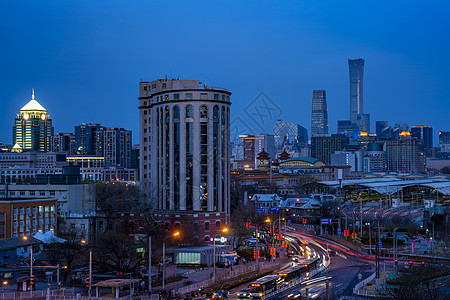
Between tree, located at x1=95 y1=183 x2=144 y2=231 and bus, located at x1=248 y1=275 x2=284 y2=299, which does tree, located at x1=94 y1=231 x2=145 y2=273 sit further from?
tree, located at x1=95 y1=183 x2=144 y2=231

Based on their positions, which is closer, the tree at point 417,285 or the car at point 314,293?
the tree at point 417,285

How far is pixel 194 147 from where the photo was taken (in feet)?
315

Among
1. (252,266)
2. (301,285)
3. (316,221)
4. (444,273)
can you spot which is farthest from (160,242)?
(316,221)

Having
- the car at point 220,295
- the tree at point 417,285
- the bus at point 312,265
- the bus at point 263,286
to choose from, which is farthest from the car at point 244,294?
the bus at point 312,265

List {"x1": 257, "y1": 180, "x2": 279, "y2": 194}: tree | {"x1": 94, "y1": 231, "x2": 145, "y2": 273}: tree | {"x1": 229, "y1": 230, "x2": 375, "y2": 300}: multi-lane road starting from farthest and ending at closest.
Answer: {"x1": 257, "y1": 180, "x2": 279, "y2": 194}: tree, {"x1": 94, "y1": 231, "x2": 145, "y2": 273}: tree, {"x1": 229, "y1": 230, "x2": 375, "y2": 300}: multi-lane road

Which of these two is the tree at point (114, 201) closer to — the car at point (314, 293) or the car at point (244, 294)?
the car at point (244, 294)

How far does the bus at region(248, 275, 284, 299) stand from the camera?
157 feet

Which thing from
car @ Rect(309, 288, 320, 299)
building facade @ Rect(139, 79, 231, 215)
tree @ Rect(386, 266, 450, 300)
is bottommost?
car @ Rect(309, 288, 320, 299)

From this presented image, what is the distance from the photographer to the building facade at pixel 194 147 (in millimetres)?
96062

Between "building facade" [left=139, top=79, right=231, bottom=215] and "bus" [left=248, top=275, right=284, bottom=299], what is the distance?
142 ft

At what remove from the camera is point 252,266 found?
64062mm

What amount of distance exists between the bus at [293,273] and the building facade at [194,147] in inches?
1430

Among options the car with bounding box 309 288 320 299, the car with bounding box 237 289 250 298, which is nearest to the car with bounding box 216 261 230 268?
the car with bounding box 237 289 250 298

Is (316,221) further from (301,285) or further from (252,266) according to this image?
(301,285)
